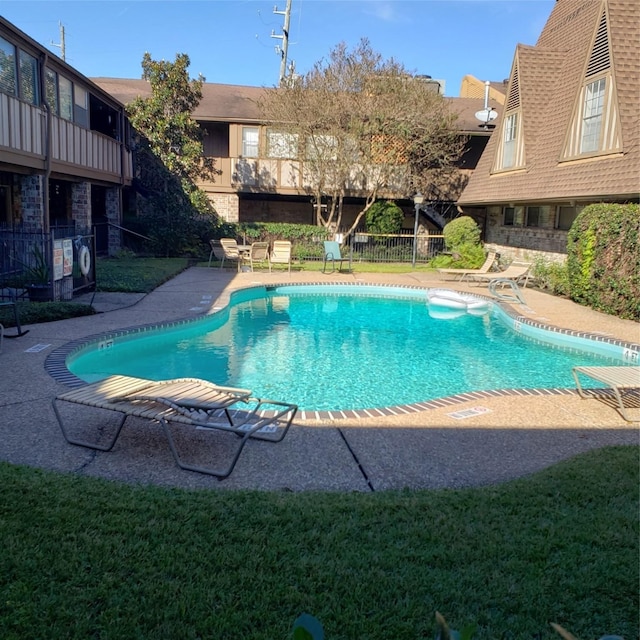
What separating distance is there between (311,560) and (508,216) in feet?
63.9

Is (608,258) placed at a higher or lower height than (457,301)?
higher

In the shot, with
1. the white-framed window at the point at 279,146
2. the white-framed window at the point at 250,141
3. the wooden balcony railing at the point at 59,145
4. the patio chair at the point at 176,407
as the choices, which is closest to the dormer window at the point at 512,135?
the white-framed window at the point at 279,146

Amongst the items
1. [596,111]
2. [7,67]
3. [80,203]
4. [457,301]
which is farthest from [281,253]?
[596,111]

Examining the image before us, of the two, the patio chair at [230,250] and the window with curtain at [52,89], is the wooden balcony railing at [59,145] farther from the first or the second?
the patio chair at [230,250]

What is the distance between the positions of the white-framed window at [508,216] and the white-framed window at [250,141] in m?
10.1

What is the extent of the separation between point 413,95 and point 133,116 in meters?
10.0

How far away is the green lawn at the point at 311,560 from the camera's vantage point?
2.48m

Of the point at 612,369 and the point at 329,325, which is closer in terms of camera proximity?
the point at 612,369

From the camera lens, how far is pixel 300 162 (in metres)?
22.4

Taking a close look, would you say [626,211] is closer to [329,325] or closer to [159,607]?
[329,325]

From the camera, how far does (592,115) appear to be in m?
14.7

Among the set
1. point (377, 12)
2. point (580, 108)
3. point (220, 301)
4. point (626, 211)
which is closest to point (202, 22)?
point (377, 12)

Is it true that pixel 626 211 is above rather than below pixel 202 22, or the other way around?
below

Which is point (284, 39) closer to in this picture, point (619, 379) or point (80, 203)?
point (80, 203)
